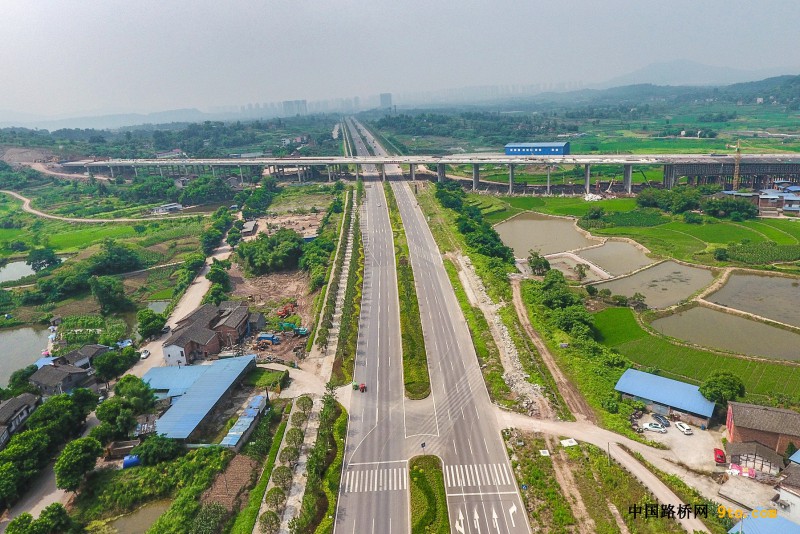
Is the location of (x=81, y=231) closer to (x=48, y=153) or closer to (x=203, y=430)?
(x=203, y=430)


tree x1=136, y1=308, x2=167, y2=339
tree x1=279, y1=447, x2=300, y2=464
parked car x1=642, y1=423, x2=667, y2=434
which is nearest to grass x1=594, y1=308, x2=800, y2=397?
parked car x1=642, y1=423, x2=667, y2=434

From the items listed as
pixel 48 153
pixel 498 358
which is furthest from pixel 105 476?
pixel 48 153

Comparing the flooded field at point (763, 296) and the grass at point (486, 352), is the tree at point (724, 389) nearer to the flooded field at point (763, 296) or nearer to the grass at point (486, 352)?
the grass at point (486, 352)

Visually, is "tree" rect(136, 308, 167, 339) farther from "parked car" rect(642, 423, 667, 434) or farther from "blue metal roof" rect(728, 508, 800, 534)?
"blue metal roof" rect(728, 508, 800, 534)

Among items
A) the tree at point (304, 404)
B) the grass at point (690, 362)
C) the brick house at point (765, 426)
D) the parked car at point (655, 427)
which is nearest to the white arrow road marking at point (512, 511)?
the parked car at point (655, 427)

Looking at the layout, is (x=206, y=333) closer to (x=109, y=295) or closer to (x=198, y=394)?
(x=198, y=394)

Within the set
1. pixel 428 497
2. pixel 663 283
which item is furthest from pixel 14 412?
pixel 663 283
